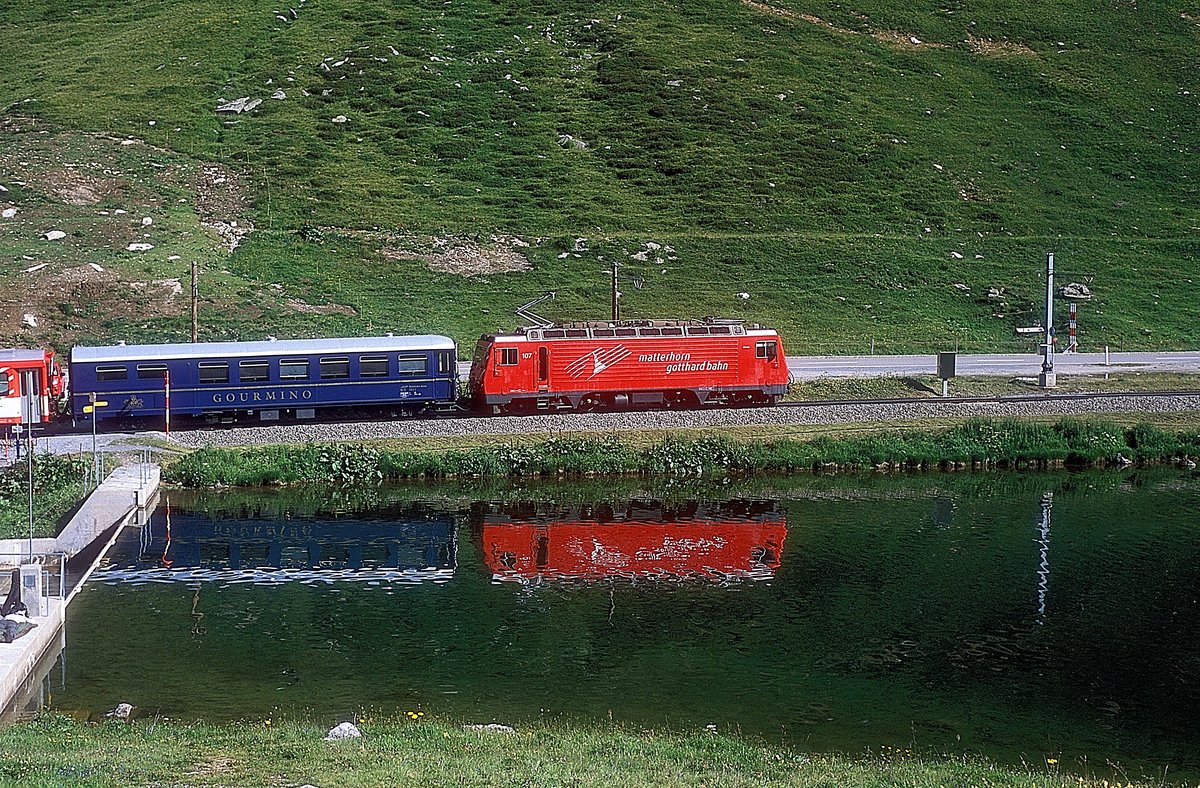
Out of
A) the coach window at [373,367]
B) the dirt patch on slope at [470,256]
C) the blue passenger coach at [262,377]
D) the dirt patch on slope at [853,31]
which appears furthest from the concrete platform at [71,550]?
the dirt patch on slope at [853,31]

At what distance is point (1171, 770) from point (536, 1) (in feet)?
341

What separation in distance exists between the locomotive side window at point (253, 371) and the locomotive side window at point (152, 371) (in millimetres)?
2629

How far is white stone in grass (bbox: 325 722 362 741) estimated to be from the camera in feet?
60.9

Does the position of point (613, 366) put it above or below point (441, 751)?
above

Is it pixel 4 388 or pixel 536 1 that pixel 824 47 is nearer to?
pixel 536 1

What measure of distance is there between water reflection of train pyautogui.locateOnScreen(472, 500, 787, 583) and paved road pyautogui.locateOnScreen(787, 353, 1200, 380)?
18920mm

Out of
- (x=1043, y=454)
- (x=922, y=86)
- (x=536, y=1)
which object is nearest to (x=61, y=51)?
(x=536, y=1)

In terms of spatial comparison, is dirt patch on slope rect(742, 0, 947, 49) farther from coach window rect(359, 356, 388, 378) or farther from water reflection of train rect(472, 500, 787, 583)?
water reflection of train rect(472, 500, 787, 583)

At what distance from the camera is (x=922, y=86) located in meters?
104

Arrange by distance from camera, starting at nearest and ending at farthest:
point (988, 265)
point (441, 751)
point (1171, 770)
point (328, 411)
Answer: point (441, 751) < point (1171, 770) < point (328, 411) < point (988, 265)

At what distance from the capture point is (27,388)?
44.4 meters

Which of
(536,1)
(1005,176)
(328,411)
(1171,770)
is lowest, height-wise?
(1171,770)

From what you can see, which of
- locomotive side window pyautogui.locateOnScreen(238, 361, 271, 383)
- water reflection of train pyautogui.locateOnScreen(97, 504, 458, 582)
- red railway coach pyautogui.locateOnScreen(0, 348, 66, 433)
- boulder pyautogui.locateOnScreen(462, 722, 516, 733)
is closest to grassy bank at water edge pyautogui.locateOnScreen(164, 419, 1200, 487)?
water reflection of train pyautogui.locateOnScreen(97, 504, 458, 582)

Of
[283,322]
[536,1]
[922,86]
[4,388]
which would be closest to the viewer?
[4,388]
